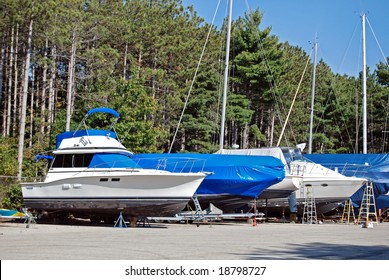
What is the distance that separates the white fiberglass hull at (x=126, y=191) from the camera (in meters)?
21.7

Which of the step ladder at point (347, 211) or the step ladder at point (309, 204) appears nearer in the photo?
the step ladder at point (309, 204)

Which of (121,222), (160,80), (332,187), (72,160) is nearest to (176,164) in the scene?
(121,222)

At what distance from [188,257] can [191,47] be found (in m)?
39.9

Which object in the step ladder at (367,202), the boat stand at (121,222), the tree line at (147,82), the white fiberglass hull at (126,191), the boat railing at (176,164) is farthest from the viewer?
the tree line at (147,82)

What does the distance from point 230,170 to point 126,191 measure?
4.86 m

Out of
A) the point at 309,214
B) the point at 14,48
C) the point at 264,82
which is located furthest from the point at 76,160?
the point at 264,82

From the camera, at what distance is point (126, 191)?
21.8 m

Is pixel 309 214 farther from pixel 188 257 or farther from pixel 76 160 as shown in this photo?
pixel 188 257

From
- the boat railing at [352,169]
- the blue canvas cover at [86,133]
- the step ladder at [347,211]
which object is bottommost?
the step ladder at [347,211]

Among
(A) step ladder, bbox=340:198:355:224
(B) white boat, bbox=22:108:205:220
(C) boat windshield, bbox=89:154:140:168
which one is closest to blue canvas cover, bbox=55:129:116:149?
(B) white boat, bbox=22:108:205:220

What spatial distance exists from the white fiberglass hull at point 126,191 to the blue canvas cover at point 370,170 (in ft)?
39.7

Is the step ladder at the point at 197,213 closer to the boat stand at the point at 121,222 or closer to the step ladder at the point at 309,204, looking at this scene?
the boat stand at the point at 121,222

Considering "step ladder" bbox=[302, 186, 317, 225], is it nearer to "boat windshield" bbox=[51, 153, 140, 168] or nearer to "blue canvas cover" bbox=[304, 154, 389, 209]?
"blue canvas cover" bbox=[304, 154, 389, 209]

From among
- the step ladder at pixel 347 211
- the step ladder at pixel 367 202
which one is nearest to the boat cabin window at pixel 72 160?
the step ladder at pixel 367 202
